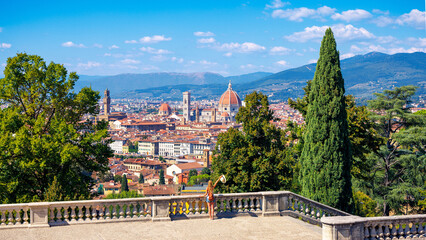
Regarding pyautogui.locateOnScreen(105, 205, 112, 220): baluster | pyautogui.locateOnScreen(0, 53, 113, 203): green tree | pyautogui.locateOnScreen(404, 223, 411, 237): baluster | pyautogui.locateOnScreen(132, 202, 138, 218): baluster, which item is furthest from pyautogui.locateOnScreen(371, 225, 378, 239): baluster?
pyautogui.locateOnScreen(0, 53, 113, 203): green tree

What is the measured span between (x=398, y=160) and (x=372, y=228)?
11.3m

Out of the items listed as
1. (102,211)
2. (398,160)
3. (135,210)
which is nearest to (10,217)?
(102,211)

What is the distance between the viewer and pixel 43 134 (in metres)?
11.3

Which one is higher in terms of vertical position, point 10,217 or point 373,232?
point 10,217

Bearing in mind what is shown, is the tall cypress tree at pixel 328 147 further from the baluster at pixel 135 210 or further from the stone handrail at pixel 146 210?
the baluster at pixel 135 210

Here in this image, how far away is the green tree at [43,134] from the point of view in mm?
10859

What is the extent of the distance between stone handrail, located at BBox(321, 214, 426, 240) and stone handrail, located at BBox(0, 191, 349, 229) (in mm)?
1808

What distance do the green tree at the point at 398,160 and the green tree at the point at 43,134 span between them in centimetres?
1036

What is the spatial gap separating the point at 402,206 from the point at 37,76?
13657mm

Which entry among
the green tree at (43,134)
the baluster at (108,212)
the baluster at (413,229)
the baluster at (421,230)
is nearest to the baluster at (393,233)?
the baluster at (413,229)

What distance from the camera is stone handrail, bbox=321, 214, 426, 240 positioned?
6.24 meters

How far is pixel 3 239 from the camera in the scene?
6.77 metres

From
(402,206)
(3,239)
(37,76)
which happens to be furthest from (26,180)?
(402,206)

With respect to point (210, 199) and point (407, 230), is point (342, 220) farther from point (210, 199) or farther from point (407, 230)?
point (210, 199)
